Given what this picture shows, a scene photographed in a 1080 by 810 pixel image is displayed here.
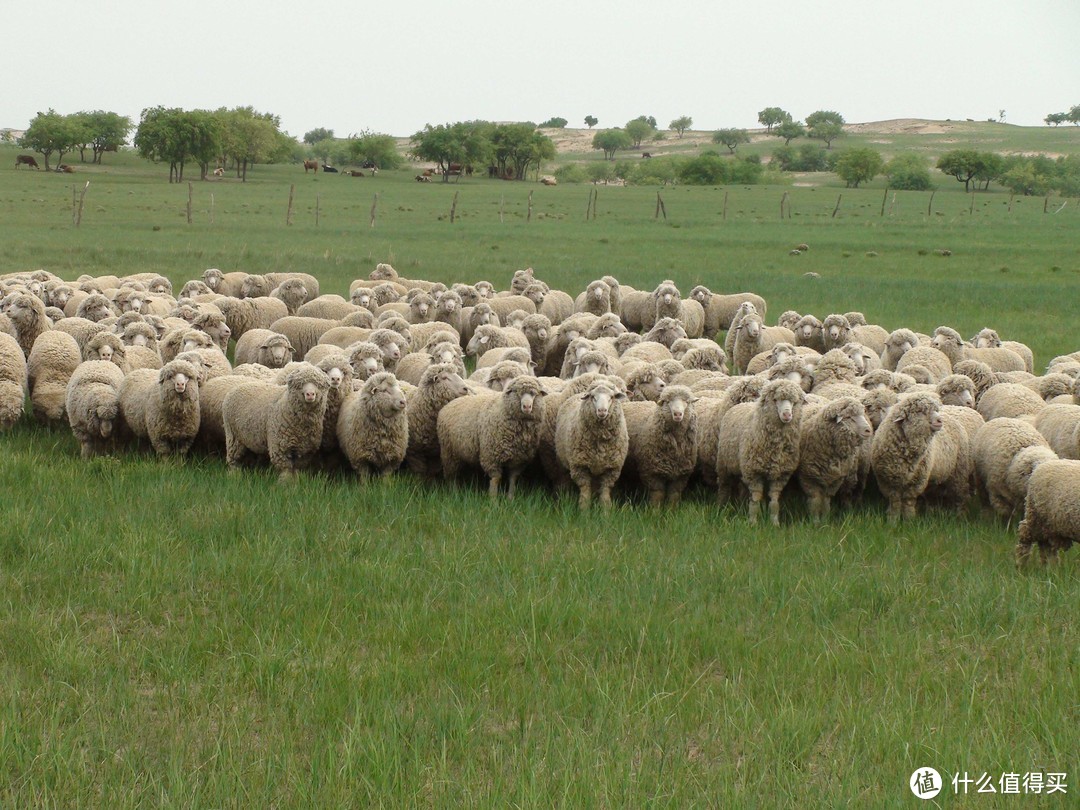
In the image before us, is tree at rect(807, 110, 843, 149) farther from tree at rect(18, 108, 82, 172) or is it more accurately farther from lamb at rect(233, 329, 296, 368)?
lamb at rect(233, 329, 296, 368)

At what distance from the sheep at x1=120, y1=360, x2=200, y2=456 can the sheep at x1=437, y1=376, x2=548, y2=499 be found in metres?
2.46

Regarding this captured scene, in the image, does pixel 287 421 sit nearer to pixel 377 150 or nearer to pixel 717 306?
pixel 717 306

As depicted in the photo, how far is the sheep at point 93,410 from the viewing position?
9.93 meters

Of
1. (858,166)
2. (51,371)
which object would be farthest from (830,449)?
(858,166)

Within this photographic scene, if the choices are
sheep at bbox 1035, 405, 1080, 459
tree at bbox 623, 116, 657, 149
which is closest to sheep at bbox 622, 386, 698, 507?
sheep at bbox 1035, 405, 1080, 459

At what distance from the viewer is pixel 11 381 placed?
35.9 feet

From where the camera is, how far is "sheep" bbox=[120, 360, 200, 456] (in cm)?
959

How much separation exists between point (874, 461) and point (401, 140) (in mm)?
200127

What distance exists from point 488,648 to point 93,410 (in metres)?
6.02

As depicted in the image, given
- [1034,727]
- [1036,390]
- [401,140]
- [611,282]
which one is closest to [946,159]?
[611,282]

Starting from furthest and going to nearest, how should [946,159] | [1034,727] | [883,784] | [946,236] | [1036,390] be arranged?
[946,159] → [946,236] → [1036,390] → [1034,727] → [883,784]

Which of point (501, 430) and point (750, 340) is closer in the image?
point (501, 430)

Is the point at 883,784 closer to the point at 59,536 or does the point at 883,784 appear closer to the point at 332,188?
the point at 59,536

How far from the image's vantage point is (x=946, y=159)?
90938 mm
